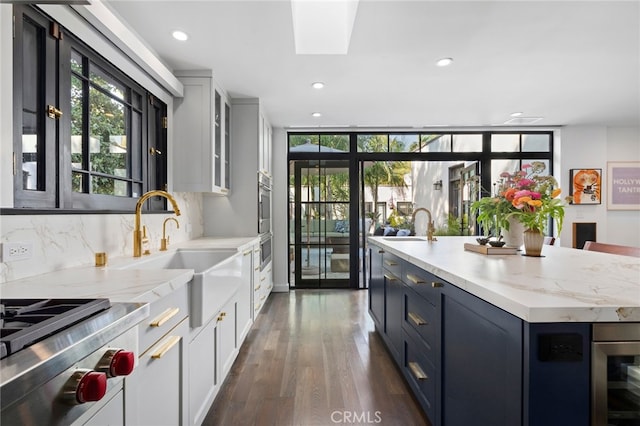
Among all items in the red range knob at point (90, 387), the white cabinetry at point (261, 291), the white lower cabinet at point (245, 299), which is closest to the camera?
the red range knob at point (90, 387)

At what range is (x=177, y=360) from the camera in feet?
4.17

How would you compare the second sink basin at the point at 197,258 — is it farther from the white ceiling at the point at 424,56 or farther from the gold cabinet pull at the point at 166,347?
the white ceiling at the point at 424,56

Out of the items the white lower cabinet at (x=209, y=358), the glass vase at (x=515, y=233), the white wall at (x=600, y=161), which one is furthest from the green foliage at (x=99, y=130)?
the white wall at (x=600, y=161)

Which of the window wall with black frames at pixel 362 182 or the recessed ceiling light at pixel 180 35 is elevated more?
the recessed ceiling light at pixel 180 35

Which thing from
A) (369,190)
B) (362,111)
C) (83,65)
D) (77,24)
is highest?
(362,111)

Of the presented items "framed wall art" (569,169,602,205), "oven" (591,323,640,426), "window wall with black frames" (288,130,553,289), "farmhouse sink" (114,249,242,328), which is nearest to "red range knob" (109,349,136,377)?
"farmhouse sink" (114,249,242,328)

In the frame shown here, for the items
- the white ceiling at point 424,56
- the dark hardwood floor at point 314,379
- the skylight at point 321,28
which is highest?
the skylight at point 321,28

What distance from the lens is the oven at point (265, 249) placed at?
3576mm

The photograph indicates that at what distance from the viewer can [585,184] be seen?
4660mm

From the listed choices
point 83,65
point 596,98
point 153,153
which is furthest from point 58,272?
point 596,98

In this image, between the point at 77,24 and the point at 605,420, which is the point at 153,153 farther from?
the point at 605,420

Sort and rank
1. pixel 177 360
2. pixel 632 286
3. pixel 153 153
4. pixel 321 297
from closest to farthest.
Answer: pixel 632 286
pixel 177 360
pixel 153 153
pixel 321 297

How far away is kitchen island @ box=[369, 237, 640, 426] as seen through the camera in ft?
2.67

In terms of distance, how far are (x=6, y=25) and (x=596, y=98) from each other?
5.12 m
